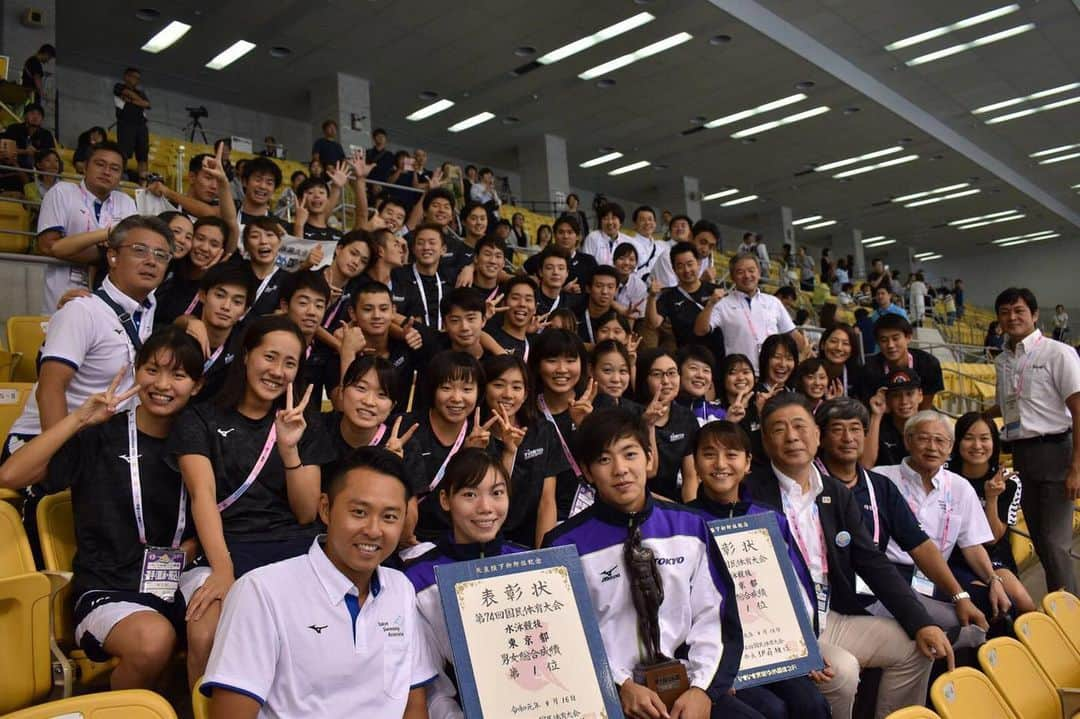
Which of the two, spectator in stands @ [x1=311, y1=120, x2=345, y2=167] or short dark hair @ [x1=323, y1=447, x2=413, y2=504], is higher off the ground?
spectator in stands @ [x1=311, y1=120, x2=345, y2=167]

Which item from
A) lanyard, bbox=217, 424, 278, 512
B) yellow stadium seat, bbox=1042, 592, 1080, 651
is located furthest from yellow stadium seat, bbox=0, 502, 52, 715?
yellow stadium seat, bbox=1042, 592, 1080, 651

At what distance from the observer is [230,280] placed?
351cm

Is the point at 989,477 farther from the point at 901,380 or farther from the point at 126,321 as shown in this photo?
Answer: the point at 126,321

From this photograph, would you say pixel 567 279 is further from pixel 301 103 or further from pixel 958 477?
pixel 301 103

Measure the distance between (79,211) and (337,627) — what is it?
377cm

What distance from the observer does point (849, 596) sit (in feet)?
9.81

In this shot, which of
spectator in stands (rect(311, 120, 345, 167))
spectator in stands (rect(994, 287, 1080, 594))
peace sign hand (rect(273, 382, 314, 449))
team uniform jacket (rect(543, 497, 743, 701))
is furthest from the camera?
spectator in stands (rect(311, 120, 345, 167))

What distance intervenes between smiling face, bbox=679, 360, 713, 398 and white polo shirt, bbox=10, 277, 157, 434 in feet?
9.20

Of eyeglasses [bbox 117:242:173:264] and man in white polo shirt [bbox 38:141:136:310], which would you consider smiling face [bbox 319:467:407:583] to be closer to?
eyeglasses [bbox 117:242:173:264]

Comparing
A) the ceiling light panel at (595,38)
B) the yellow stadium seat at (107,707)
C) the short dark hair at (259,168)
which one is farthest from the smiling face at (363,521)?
the ceiling light panel at (595,38)

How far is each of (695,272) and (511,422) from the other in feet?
9.91

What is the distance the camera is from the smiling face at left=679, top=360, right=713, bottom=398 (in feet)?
14.2

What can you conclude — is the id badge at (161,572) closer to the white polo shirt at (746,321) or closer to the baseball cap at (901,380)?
the baseball cap at (901,380)

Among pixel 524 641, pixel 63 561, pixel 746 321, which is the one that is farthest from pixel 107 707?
pixel 746 321
